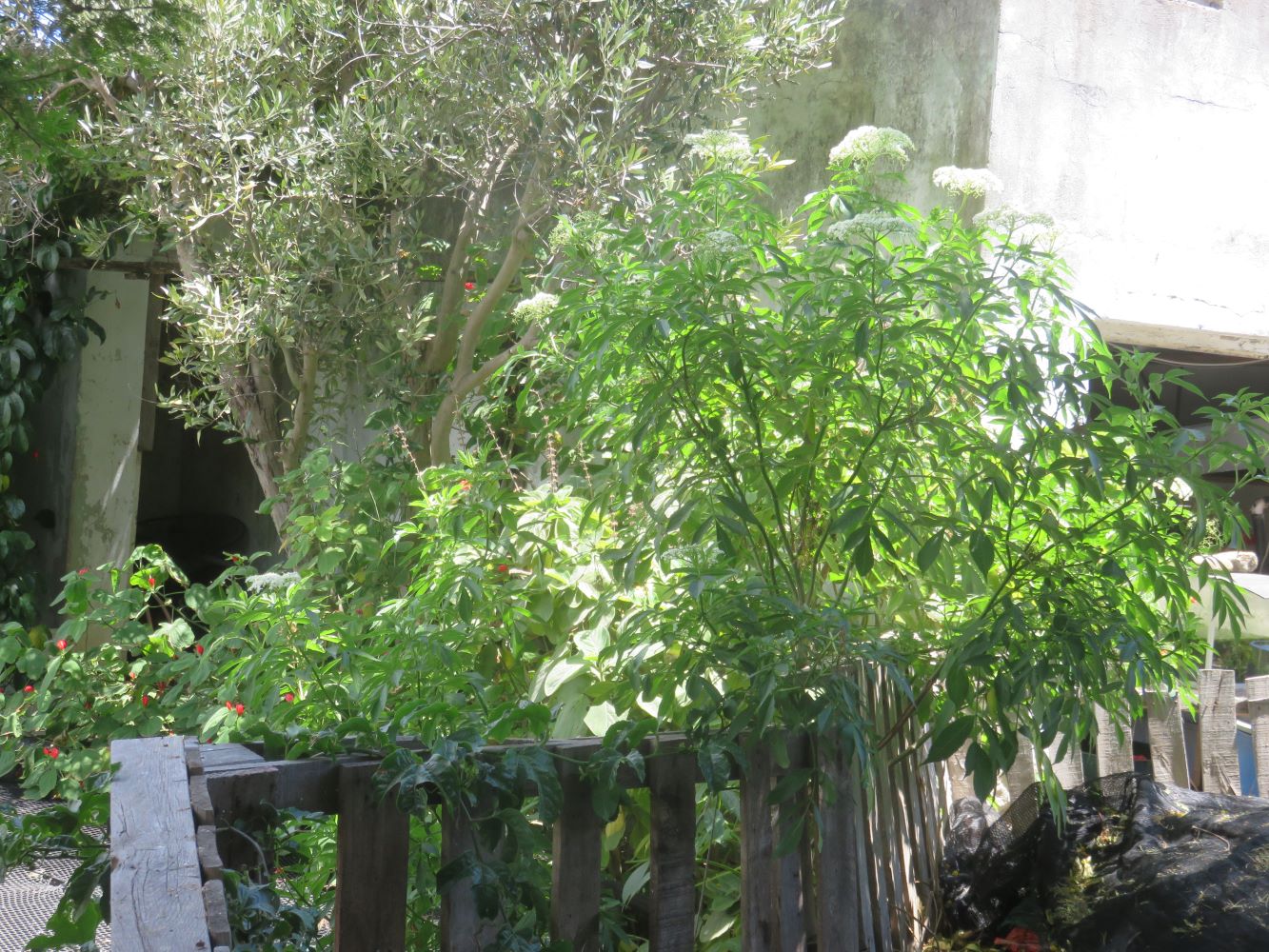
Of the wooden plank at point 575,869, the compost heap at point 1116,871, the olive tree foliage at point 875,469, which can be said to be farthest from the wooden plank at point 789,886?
the compost heap at point 1116,871

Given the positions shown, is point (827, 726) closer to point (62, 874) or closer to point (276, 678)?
point (276, 678)

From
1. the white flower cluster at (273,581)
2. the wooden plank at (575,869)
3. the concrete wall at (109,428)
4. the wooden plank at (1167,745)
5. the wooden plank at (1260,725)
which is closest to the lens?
the wooden plank at (575,869)

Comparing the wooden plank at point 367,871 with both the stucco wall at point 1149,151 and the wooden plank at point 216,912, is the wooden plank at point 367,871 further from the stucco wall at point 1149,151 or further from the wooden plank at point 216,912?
the stucco wall at point 1149,151

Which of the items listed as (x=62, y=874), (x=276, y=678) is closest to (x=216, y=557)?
(x=62, y=874)

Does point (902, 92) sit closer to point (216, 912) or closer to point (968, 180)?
point (968, 180)

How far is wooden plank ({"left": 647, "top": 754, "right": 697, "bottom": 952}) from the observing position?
2.04m

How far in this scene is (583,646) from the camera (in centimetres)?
269

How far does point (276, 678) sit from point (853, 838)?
1.44 m

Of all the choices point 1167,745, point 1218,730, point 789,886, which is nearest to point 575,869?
point 789,886

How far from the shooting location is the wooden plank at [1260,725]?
12.9ft

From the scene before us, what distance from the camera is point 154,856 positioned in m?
1.35

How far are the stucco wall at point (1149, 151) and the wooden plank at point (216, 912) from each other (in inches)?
144

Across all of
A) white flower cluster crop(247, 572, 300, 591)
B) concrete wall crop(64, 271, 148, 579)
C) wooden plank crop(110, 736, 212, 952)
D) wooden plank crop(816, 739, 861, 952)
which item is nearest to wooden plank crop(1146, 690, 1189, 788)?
wooden plank crop(816, 739, 861, 952)

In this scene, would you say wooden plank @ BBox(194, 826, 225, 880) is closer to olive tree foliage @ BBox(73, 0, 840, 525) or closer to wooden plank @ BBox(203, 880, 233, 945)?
wooden plank @ BBox(203, 880, 233, 945)
